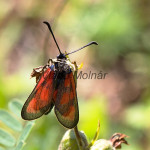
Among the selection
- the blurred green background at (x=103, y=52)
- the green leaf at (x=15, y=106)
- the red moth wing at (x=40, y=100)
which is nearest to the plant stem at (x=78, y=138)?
the red moth wing at (x=40, y=100)

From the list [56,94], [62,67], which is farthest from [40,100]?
[62,67]

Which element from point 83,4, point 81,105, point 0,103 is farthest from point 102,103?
point 83,4

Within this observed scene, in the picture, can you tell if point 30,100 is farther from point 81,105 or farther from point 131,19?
point 131,19

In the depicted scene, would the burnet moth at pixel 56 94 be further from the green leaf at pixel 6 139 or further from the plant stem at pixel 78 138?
the green leaf at pixel 6 139

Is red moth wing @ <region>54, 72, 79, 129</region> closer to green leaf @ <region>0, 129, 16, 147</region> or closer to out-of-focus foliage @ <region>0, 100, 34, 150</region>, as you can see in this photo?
out-of-focus foliage @ <region>0, 100, 34, 150</region>

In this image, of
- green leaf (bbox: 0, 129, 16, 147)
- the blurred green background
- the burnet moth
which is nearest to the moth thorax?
the burnet moth

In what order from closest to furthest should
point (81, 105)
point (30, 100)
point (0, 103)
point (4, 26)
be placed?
point (30, 100), point (0, 103), point (81, 105), point (4, 26)
